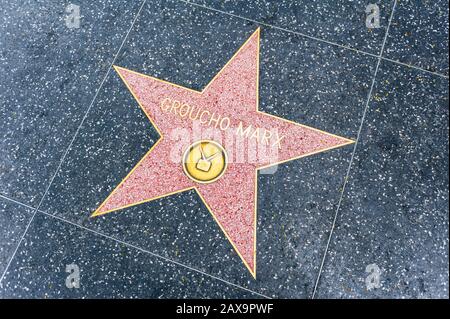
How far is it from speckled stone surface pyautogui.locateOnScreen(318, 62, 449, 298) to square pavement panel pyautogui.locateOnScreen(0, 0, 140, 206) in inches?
54.3

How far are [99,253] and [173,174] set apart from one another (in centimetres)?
50

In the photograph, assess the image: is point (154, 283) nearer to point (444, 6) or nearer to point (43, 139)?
point (43, 139)

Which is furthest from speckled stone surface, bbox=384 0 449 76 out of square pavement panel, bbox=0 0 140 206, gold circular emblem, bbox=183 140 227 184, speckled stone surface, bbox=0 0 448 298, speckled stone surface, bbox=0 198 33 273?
speckled stone surface, bbox=0 198 33 273

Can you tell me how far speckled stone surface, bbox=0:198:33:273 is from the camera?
6.57 ft

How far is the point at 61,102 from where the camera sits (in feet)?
7.05

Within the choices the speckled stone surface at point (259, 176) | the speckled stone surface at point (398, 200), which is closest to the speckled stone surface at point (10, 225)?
the speckled stone surface at point (259, 176)

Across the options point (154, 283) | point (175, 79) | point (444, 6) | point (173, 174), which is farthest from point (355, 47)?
point (154, 283)

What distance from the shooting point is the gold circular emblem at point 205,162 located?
198cm

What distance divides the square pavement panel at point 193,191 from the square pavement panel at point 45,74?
0.29ft

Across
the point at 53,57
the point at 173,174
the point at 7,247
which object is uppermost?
the point at 53,57

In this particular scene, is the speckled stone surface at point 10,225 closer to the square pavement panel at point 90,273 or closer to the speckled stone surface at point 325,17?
the square pavement panel at point 90,273

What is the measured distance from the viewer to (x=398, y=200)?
192 centimetres
